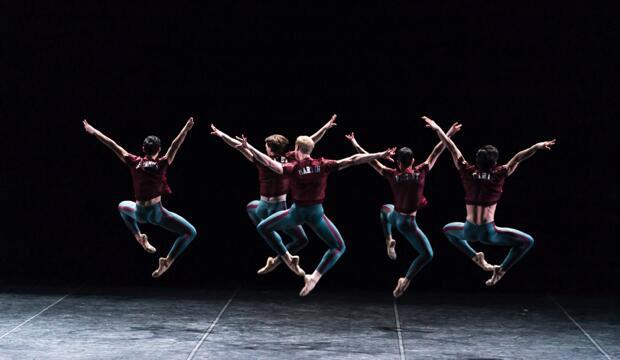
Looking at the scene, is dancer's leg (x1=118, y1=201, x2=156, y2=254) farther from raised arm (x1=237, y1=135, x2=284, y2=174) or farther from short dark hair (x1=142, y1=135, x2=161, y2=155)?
raised arm (x1=237, y1=135, x2=284, y2=174)

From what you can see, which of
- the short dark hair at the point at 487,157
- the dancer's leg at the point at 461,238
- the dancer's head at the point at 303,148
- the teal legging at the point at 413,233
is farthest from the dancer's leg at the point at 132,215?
the short dark hair at the point at 487,157

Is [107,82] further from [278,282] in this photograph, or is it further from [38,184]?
[278,282]

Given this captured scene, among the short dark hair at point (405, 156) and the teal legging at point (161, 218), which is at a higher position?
the short dark hair at point (405, 156)

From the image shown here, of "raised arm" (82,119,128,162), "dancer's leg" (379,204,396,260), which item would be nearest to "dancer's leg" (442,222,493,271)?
"dancer's leg" (379,204,396,260)

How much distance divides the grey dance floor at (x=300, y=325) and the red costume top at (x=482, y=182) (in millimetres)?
1775

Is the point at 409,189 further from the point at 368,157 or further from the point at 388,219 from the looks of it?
the point at 368,157

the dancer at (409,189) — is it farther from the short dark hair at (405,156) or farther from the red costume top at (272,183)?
the red costume top at (272,183)

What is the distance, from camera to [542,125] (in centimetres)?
1345

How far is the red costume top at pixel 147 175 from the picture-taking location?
9992 millimetres

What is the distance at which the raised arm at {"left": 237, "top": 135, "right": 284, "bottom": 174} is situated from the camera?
364 inches

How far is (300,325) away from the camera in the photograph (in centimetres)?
1211

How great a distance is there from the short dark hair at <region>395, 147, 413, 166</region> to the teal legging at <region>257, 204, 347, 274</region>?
2.60 ft

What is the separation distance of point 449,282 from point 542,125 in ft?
7.63

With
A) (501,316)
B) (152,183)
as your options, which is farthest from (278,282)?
(152,183)
